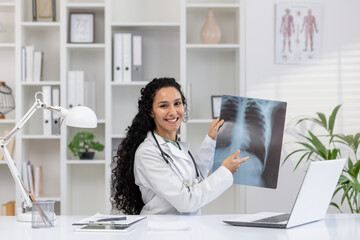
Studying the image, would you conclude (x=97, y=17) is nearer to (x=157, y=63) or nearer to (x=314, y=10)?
(x=157, y=63)

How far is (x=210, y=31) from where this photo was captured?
12.8ft

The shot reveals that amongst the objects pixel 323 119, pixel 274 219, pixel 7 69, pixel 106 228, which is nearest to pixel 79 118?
pixel 106 228

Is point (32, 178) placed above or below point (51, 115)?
below

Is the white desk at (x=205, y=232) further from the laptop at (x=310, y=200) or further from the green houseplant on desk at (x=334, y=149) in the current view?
the green houseplant on desk at (x=334, y=149)

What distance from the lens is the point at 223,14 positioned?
13.5ft

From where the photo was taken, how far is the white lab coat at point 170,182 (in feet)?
7.33

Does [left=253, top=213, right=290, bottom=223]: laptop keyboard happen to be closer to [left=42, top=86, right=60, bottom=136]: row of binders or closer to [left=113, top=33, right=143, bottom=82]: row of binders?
[left=113, top=33, right=143, bottom=82]: row of binders

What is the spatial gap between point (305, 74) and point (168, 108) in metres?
1.64

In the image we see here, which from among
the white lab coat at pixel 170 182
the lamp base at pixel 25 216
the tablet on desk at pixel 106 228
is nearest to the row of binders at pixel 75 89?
the white lab coat at pixel 170 182

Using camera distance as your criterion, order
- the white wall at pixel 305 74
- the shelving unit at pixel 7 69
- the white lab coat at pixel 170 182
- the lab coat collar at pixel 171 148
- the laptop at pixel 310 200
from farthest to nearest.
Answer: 1. the shelving unit at pixel 7 69
2. the white wall at pixel 305 74
3. the lab coat collar at pixel 171 148
4. the white lab coat at pixel 170 182
5. the laptop at pixel 310 200

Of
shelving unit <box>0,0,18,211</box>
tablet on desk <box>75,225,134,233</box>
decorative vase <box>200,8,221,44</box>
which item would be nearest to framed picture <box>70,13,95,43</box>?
shelving unit <box>0,0,18,211</box>

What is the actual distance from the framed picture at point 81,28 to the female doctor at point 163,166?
5.04 feet

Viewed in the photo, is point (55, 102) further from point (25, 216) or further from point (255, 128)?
point (25, 216)

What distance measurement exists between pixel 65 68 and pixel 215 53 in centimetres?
119
